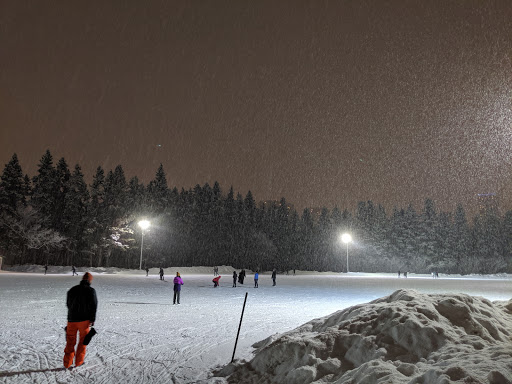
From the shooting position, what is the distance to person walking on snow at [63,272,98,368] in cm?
691

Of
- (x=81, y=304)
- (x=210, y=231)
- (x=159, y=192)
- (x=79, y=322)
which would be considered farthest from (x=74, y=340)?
(x=210, y=231)

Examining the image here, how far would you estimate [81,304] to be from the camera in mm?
6992

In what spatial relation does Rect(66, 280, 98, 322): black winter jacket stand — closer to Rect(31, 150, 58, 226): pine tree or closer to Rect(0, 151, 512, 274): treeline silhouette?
Rect(0, 151, 512, 274): treeline silhouette

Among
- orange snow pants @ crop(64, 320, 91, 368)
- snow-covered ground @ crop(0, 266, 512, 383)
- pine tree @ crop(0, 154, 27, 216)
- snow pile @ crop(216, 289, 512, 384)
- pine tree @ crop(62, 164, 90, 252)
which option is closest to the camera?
snow pile @ crop(216, 289, 512, 384)

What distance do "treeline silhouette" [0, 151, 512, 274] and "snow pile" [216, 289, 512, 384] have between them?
5513cm

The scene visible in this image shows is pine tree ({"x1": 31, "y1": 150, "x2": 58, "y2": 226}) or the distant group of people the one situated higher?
pine tree ({"x1": 31, "y1": 150, "x2": 58, "y2": 226})

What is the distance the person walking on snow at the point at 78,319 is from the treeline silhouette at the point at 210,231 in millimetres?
52482

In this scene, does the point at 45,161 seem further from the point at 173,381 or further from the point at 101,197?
the point at 173,381

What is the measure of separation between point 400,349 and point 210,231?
7737 centimetres

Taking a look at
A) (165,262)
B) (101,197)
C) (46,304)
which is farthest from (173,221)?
(46,304)

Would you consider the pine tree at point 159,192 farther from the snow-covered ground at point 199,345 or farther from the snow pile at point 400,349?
the snow pile at point 400,349

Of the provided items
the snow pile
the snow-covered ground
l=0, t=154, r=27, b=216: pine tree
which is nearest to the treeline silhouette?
l=0, t=154, r=27, b=216: pine tree

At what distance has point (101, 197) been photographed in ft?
213

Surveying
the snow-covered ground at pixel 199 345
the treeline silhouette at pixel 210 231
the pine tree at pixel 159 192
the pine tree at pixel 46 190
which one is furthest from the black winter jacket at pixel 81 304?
the pine tree at pixel 159 192
